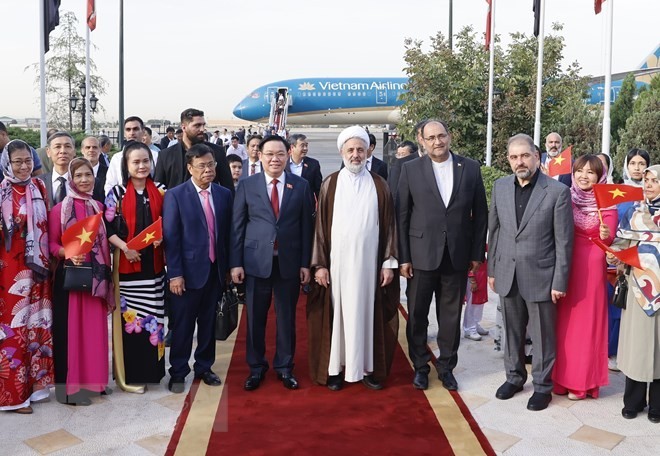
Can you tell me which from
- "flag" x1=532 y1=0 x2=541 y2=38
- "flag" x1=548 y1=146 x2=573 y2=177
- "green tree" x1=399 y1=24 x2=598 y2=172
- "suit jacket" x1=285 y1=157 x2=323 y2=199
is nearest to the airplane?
"green tree" x1=399 y1=24 x2=598 y2=172

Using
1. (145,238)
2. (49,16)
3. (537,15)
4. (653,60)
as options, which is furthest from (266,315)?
(653,60)

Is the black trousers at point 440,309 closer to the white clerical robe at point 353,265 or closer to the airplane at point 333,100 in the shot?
the white clerical robe at point 353,265

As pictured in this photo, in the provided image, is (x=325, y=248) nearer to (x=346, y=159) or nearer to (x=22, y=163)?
(x=346, y=159)

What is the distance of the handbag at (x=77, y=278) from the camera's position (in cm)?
394

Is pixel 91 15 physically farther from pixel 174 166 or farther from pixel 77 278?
pixel 77 278

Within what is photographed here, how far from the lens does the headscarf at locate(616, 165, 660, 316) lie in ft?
12.4

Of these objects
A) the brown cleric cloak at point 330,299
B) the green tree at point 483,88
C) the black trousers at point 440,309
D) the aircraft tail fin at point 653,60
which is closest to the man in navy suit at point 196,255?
the brown cleric cloak at point 330,299

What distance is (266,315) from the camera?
4.44m

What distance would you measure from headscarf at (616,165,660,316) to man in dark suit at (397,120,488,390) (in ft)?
2.94

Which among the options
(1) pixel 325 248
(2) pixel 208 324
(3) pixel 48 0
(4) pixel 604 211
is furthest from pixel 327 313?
(3) pixel 48 0

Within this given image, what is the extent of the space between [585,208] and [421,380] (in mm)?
1509

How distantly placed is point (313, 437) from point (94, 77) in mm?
22322

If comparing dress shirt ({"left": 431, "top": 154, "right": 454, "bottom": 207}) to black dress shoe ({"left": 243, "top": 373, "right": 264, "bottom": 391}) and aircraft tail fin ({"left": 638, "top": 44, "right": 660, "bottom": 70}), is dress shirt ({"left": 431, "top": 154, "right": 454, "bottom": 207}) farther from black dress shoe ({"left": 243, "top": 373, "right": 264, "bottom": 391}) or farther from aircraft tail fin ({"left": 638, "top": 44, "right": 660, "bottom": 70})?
aircraft tail fin ({"left": 638, "top": 44, "right": 660, "bottom": 70})

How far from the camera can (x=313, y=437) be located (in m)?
3.62
